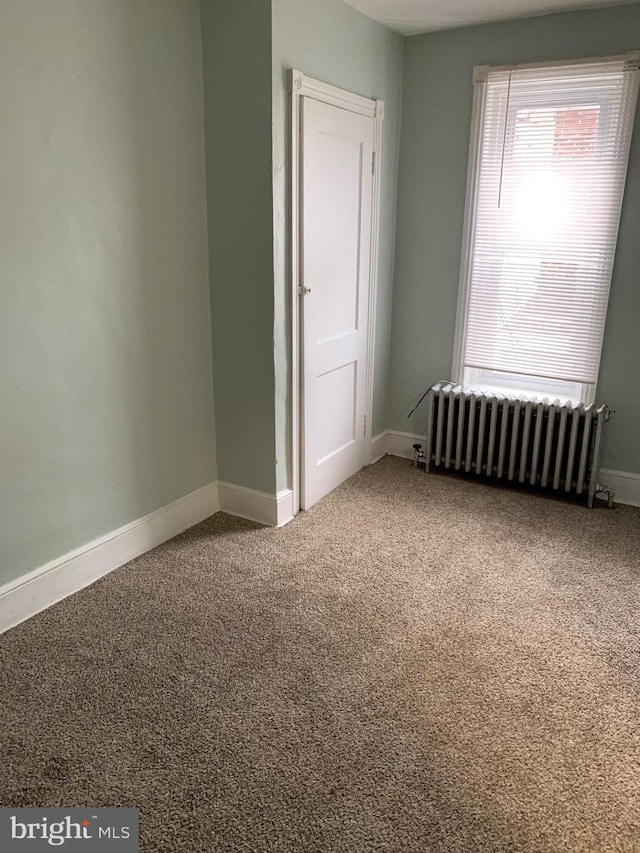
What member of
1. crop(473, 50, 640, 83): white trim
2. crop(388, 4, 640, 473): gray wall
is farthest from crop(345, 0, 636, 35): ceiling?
crop(473, 50, 640, 83): white trim

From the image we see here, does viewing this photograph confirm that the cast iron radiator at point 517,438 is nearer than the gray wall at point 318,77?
No

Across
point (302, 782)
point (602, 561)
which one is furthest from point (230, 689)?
point (602, 561)

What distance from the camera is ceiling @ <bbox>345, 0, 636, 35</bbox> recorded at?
3.11 meters

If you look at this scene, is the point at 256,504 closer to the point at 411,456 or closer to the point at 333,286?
the point at 333,286

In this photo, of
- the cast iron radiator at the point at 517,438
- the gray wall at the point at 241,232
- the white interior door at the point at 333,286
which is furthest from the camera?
the cast iron radiator at the point at 517,438

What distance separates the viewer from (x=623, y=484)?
3598 millimetres

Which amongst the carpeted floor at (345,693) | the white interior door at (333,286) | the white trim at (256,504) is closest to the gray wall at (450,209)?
the white interior door at (333,286)

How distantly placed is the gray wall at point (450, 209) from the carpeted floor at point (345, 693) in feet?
Result: 3.31

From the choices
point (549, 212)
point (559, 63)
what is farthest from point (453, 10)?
point (549, 212)

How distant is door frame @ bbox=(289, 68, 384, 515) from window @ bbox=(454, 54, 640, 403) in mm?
536

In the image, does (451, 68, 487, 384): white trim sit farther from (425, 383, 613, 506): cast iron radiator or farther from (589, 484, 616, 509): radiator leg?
(589, 484, 616, 509): radiator leg

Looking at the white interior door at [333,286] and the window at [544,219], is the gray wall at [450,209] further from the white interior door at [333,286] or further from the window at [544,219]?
the white interior door at [333,286]

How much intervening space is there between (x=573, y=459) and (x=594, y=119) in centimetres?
176

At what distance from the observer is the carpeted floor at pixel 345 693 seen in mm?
1707
